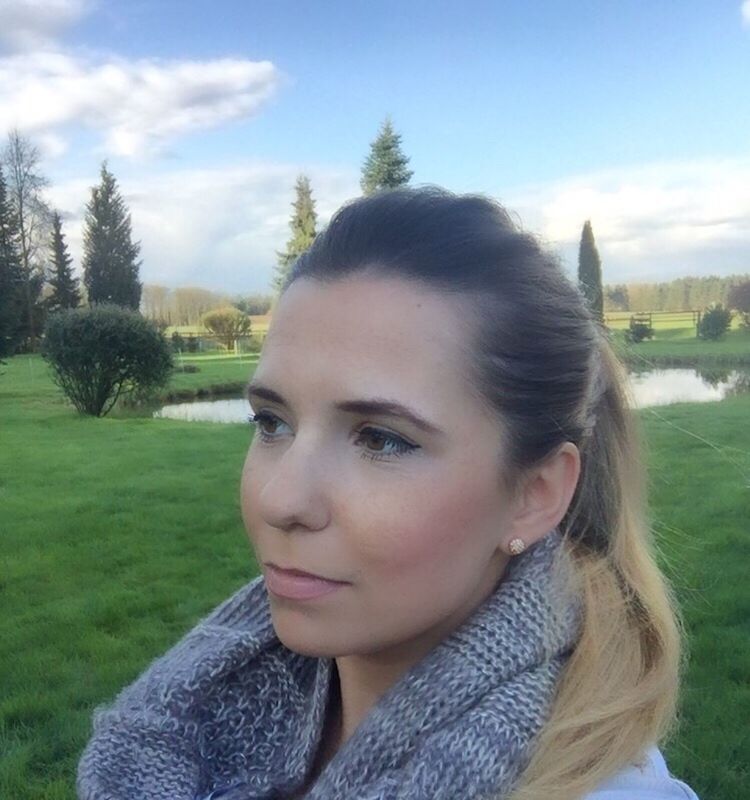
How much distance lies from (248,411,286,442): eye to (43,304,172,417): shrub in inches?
540

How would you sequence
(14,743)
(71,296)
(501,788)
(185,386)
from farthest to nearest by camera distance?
(71,296), (185,386), (14,743), (501,788)

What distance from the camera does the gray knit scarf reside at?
4.03 feet

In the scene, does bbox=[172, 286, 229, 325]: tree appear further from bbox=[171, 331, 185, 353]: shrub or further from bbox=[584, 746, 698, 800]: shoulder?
bbox=[584, 746, 698, 800]: shoulder

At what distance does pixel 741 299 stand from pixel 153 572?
19.1 ft

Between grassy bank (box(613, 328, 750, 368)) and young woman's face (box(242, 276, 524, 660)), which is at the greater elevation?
young woman's face (box(242, 276, 524, 660))

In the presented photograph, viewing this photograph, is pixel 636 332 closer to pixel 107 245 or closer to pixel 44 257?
pixel 44 257

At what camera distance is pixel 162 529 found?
6332mm

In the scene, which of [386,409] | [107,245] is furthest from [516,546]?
[107,245]

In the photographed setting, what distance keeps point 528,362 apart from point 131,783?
3.21 feet

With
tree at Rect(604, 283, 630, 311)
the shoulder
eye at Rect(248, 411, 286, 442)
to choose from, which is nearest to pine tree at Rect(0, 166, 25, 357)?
tree at Rect(604, 283, 630, 311)

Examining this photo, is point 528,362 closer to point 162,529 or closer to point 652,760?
point 652,760

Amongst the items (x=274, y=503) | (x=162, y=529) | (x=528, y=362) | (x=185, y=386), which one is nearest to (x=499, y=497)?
(x=528, y=362)

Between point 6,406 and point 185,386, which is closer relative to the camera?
point 6,406

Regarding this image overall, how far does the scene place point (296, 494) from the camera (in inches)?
51.2
